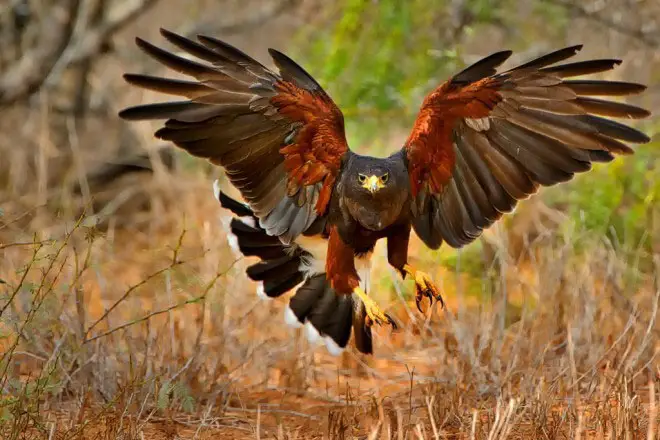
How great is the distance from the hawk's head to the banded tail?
1.01 metres

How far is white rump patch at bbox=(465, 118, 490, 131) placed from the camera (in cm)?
481

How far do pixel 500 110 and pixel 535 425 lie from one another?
63.1 inches

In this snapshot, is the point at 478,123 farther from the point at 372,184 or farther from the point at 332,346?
the point at 332,346

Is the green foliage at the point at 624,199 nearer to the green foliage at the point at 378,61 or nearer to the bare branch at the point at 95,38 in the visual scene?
the green foliage at the point at 378,61

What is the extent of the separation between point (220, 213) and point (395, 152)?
407 centimetres

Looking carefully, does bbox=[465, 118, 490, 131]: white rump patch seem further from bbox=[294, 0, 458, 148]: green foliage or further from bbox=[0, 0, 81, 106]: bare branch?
bbox=[0, 0, 81, 106]: bare branch

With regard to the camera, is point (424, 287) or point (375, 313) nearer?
point (375, 313)

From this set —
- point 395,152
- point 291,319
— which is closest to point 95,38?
point 291,319

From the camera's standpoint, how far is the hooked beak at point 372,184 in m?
4.25

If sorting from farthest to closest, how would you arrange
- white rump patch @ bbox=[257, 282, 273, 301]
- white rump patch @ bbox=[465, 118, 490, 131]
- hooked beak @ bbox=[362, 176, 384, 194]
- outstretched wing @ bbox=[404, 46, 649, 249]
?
white rump patch @ bbox=[257, 282, 273, 301], white rump patch @ bbox=[465, 118, 490, 131], outstretched wing @ bbox=[404, 46, 649, 249], hooked beak @ bbox=[362, 176, 384, 194]

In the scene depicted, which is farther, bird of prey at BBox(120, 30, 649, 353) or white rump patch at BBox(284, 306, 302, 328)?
white rump patch at BBox(284, 306, 302, 328)

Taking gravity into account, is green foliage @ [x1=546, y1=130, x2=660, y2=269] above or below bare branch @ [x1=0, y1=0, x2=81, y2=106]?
below

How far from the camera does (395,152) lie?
4.83 meters

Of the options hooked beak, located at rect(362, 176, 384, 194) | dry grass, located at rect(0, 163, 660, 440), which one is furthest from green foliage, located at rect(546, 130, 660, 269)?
hooked beak, located at rect(362, 176, 384, 194)
